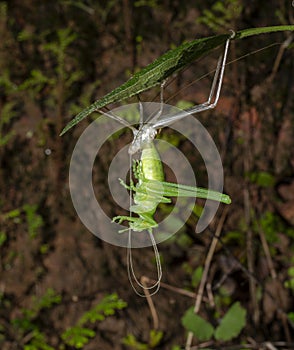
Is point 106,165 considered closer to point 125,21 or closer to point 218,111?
point 218,111

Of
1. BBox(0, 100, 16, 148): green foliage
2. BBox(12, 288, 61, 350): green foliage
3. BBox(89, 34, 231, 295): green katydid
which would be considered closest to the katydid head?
BBox(89, 34, 231, 295): green katydid

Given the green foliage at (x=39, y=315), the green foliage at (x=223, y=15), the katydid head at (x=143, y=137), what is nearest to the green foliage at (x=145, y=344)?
the green foliage at (x=39, y=315)

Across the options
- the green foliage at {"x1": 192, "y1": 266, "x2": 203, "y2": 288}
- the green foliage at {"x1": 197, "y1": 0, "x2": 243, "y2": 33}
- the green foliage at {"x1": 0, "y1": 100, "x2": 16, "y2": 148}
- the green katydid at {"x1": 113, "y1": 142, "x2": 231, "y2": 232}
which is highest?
the green foliage at {"x1": 197, "y1": 0, "x2": 243, "y2": 33}

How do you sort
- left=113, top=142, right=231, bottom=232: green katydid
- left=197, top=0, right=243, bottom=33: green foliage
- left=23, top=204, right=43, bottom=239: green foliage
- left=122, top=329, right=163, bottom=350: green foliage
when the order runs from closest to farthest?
1. left=113, top=142, right=231, bottom=232: green katydid
2. left=122, top=329, right=163, bottom=350: green foliage
3. left=197, top=0, right=243, bottom=33: green foliage
4. left=23, top=204, right=43, bottom=239: green foliage

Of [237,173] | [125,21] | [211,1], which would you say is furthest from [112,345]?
[211,1]

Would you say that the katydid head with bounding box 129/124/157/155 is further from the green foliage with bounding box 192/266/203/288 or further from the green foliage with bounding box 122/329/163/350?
the green foliage with bounding box 122/329/163/350

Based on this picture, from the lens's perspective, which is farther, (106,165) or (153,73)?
(106,165)

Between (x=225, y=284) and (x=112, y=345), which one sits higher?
(x=225, y=284)
